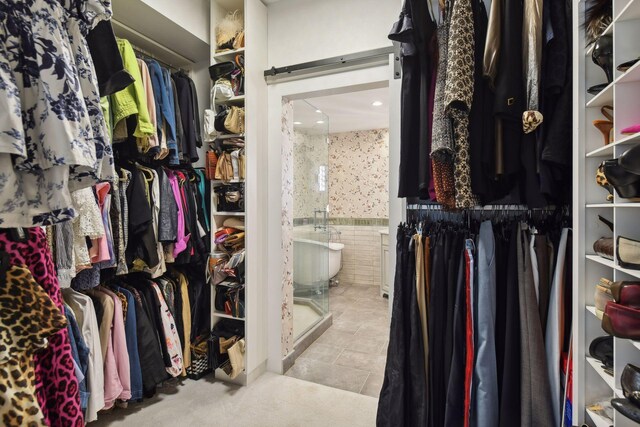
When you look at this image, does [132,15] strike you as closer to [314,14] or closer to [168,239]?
[314,14]

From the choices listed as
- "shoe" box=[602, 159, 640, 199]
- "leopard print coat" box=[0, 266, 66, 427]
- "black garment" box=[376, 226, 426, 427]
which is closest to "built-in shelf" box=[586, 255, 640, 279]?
"shoe" box=[602, 159, 640, 199]

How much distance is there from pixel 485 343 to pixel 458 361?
14 centimetres

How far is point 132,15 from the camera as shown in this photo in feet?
6.08

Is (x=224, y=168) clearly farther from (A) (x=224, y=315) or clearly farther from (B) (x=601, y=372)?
(B) (x=601, y=372)

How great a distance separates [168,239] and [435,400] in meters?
1.66

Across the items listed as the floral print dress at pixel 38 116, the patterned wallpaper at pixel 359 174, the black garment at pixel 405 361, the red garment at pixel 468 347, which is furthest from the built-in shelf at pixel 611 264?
the patterned wallpaper at pixel 359 174

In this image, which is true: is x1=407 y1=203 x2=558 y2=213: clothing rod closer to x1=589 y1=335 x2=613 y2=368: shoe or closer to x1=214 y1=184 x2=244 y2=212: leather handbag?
x1=589 y1=335 x2=613 y2=368: shoe

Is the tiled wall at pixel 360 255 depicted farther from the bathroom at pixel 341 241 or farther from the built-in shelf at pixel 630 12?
the built-in shelf at pixel 630 12

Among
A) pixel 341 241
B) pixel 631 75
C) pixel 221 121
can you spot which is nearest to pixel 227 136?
pixel 221 121

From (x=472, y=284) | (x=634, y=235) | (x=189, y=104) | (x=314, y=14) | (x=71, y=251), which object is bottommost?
(x=472, y=284)

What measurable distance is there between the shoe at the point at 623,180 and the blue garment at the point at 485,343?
0.51 m

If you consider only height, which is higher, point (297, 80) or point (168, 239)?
point (297, 80)

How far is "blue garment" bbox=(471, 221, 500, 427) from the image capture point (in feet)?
3.78

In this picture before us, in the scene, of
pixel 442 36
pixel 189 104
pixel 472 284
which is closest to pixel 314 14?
pixel 189 104
